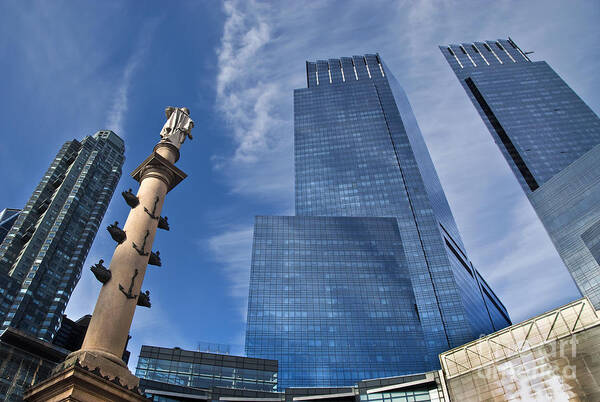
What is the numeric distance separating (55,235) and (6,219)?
4590cm

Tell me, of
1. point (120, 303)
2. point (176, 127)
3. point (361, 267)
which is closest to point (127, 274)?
point (120, 303)

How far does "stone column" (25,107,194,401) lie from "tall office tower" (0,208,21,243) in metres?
163

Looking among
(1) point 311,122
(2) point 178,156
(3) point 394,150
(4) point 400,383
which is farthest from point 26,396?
(1) point 311,122

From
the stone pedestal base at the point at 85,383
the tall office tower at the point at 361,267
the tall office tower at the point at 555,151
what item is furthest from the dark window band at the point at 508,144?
the stone pedestal base at the point at 85,383

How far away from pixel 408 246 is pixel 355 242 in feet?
57.0

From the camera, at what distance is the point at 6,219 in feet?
561

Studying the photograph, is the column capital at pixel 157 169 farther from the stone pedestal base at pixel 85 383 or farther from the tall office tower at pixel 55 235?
the tall office tower at pixel 55 235

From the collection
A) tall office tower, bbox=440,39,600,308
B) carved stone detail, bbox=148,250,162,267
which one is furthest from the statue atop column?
tall office tower, bbox=440,39,600,308

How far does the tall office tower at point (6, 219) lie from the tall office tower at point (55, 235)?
18.7m

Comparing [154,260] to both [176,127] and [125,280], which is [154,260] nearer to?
[125,280]

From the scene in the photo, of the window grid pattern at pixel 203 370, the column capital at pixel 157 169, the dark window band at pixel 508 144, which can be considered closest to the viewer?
the column capital at pixel 157 169

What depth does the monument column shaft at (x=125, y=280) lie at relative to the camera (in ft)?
62.6

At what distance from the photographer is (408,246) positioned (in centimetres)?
13075

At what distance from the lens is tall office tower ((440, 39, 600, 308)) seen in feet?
368
